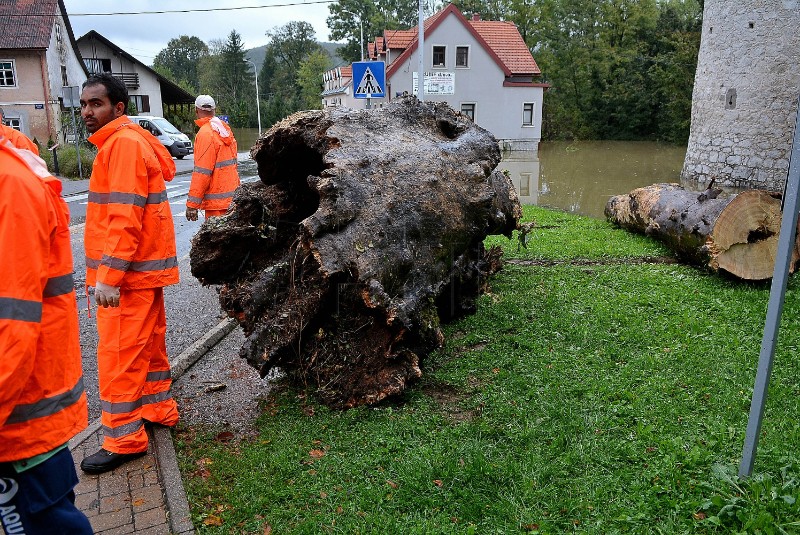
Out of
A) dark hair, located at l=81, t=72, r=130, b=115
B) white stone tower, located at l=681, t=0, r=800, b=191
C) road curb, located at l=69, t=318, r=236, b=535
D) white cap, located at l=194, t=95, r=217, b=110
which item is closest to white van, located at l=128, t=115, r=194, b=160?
white stone tower, located at l=681, t=0, r=800, b=191

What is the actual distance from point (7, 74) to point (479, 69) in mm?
25780

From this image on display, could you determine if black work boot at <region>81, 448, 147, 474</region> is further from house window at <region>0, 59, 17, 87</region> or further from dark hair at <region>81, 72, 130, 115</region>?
house window at <region>0, 59, 17, 87</region>

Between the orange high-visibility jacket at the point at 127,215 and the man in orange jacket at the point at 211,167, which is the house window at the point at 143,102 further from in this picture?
the orange high-visibility jacket at the point at 127,215

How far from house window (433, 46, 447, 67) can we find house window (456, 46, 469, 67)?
33.8 inches

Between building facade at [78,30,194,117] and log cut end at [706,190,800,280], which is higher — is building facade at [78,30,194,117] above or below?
above

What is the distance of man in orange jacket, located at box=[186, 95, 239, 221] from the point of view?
22.4 feet

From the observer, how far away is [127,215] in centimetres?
358

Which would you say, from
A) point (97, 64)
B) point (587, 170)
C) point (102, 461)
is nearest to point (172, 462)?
point (102, 461)

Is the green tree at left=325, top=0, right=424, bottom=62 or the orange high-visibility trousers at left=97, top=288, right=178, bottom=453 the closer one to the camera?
the orange high-visibility trousers at left=97, top=288, right=178, bottom=453

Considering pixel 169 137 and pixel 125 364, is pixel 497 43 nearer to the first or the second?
pixel 169 137

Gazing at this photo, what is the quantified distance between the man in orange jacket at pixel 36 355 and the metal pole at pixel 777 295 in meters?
3.08

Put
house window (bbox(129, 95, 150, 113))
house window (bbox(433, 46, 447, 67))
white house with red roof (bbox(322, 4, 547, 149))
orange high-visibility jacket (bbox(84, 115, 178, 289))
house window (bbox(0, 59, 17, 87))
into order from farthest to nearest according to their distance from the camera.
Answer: house window (bbox(129, 95, 150, 113)) < house window (bbox(433, 46, 447, 67)) < white house with red roof (bbox(322, 4, 547, 149)) < house window (bbox(0, 59, 17, 87)) < orange high-visibility jacket (bbox(84, 115, 178, 289))

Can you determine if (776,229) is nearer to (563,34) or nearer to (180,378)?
(180,378)

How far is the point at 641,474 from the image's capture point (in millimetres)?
3346
